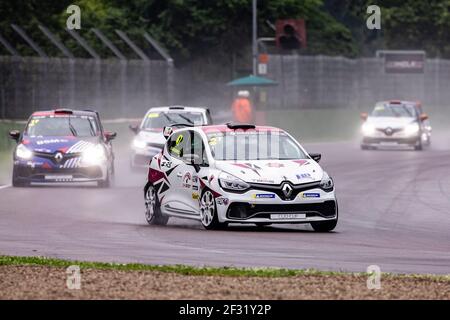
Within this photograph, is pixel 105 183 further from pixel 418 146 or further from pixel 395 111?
pixel 395 111

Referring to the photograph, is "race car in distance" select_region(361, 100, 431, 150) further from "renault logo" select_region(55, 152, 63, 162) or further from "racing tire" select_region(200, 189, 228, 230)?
"racing tire" select_region(200, 189, 228, 230)

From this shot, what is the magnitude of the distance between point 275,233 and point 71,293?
7338 mm

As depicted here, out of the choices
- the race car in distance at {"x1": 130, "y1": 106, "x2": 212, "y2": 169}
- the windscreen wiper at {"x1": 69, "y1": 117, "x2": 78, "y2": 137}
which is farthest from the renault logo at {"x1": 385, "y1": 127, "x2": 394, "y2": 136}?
the windscreen wiper at {"x1": 69, "y1": 117, "x2": 78, "y2": 137}

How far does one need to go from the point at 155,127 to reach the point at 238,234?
1568cm

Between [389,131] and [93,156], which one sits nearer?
[93,156]

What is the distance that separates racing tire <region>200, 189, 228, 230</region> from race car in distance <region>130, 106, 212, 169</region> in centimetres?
1368

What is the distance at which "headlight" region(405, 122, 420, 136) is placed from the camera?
150 feet

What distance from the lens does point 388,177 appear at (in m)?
31.5

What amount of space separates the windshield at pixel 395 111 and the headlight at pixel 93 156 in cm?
2011

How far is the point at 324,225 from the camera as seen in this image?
1936cm

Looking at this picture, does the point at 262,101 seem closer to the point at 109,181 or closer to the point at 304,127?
the point at 304,127

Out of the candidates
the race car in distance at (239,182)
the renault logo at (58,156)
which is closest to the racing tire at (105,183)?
the renault logo at (58,156)

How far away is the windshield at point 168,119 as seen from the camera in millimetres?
33375

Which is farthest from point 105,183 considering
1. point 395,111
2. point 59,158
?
point 395,111
